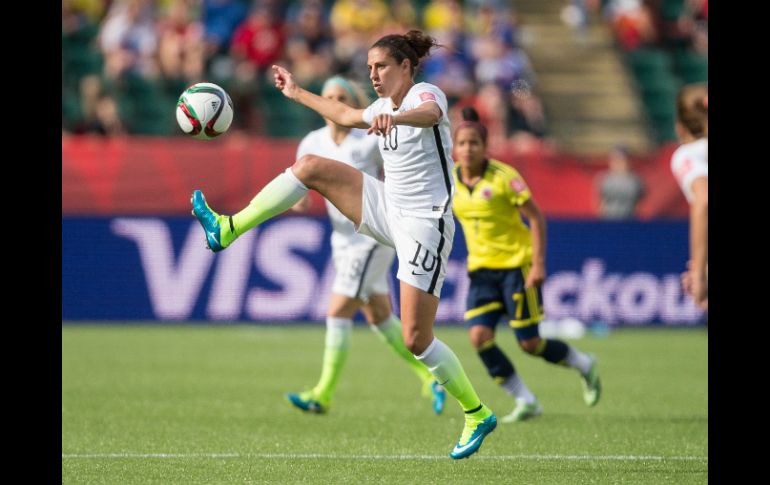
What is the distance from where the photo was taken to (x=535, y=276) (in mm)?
9469

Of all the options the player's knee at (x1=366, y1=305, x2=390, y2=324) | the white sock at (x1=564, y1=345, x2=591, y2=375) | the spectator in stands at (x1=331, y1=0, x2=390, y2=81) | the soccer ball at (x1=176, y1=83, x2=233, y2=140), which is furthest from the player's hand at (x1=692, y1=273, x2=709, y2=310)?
the spectator in stands at (x1=331, y1=0, x2=390, y2=81)

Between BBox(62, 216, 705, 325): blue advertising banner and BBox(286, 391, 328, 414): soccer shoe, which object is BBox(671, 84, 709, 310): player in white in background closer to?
BBox(286, 391, 328, 414): soccer shoe

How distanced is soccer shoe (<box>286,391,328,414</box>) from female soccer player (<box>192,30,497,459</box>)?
2377 millimetres

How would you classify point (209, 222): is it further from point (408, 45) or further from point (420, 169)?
point (408, 45)

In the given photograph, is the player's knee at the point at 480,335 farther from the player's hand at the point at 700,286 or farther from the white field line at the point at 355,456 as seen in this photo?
the player's hand at the point at 700,286

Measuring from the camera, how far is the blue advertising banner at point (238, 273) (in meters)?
17.0

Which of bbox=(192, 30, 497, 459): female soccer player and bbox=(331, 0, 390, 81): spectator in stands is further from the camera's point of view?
bbox=(331, 0, 390, 81): spectator in stands

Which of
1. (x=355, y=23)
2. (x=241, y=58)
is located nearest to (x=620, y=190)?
(x=355, y=23)

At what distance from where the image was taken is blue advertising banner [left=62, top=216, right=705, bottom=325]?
16953mm

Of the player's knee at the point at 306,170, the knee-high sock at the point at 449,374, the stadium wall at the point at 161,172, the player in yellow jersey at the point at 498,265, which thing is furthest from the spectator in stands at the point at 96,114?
the knee-high sock at the point at 449,374

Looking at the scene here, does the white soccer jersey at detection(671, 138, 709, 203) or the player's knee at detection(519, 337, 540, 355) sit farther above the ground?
the white soccer jersey at detection(671, 138, 709, 203)

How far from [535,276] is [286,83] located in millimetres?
3057
